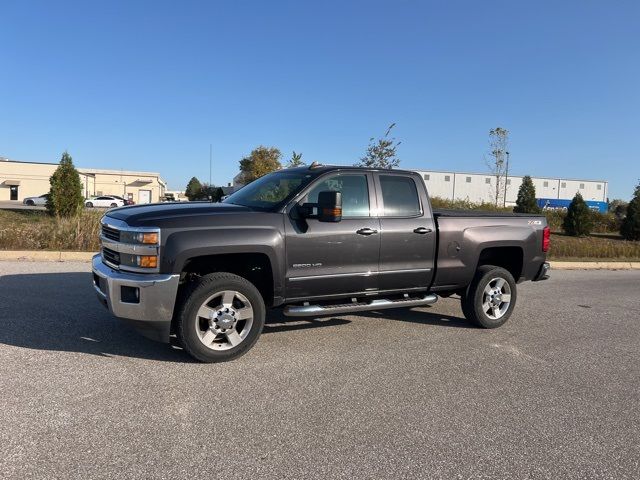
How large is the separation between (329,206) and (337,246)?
55 cm

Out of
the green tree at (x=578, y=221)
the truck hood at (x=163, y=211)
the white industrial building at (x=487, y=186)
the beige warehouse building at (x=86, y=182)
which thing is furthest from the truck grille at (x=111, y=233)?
the white industrial building at (x=487, y=186)

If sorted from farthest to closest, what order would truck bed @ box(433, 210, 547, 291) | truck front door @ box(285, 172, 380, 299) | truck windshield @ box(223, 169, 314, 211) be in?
truck bed @ box(433, 210, 547, 291), truck windshield @ box(223, 169, 314, 211), truck front door @ box(285, 172, 380, 299)

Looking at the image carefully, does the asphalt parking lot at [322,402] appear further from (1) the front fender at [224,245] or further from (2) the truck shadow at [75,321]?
(1) the front fender at [224,245]

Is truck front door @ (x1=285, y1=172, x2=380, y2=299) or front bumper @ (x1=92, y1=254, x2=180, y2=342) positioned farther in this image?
truck front door @ (x1=285, y1=172, x2=380, y2=299)

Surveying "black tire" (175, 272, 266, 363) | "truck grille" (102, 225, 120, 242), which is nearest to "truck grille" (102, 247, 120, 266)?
"truck grille" (102, 225, 120, 242)

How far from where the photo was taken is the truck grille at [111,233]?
4.64 metres

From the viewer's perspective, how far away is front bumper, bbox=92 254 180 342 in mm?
4336

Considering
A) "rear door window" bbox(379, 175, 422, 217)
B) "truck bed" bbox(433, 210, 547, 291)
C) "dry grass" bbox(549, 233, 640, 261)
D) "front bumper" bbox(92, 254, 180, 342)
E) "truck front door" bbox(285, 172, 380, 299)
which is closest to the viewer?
"front bumper" bbox(92, 254, 180, 342)

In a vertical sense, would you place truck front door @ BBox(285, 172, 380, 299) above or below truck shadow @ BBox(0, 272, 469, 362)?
above

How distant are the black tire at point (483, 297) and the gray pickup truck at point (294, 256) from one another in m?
0.01

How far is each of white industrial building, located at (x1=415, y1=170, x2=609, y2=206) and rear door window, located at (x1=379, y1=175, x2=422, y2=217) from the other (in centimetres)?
6482

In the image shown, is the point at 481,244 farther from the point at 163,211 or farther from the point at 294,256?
the point at 163,211

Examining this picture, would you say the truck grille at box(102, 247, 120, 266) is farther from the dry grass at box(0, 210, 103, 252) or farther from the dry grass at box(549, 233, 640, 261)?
the dry grass at box(549, 233, 640, 261)

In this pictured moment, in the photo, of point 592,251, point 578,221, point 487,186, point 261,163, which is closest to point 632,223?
point 578,221
